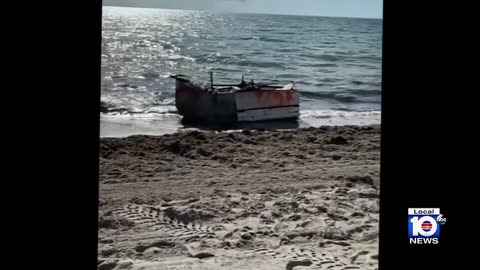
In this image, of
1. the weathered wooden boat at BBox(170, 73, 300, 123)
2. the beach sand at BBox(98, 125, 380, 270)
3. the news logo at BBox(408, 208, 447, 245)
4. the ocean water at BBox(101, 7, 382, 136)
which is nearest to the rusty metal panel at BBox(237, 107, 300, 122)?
the weathered wooden boat at BBox(170, 73, 300, 123)

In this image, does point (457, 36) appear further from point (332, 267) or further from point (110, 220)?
point (110, 220)

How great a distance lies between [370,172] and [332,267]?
2215mm

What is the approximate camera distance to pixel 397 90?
136 centimetres

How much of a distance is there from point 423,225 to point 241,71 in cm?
1449

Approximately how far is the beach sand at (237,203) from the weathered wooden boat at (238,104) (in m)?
1.73

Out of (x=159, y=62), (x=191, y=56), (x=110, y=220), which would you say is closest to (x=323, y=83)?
(x=159, y=62)

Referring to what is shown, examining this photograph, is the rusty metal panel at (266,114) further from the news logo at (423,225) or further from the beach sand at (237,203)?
the news logo at (423,225)

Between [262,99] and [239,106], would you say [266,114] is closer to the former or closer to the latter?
[262,99]

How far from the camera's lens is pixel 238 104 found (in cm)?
791

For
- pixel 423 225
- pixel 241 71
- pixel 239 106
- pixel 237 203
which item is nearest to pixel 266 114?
pixel 239 106

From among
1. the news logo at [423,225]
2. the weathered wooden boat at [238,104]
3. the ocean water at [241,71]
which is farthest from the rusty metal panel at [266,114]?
the news logo at [423,225]

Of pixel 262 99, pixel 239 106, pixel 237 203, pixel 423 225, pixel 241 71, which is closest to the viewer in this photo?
pixel 423 225

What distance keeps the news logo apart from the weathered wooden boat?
6.35 metres

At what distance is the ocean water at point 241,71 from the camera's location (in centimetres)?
891
